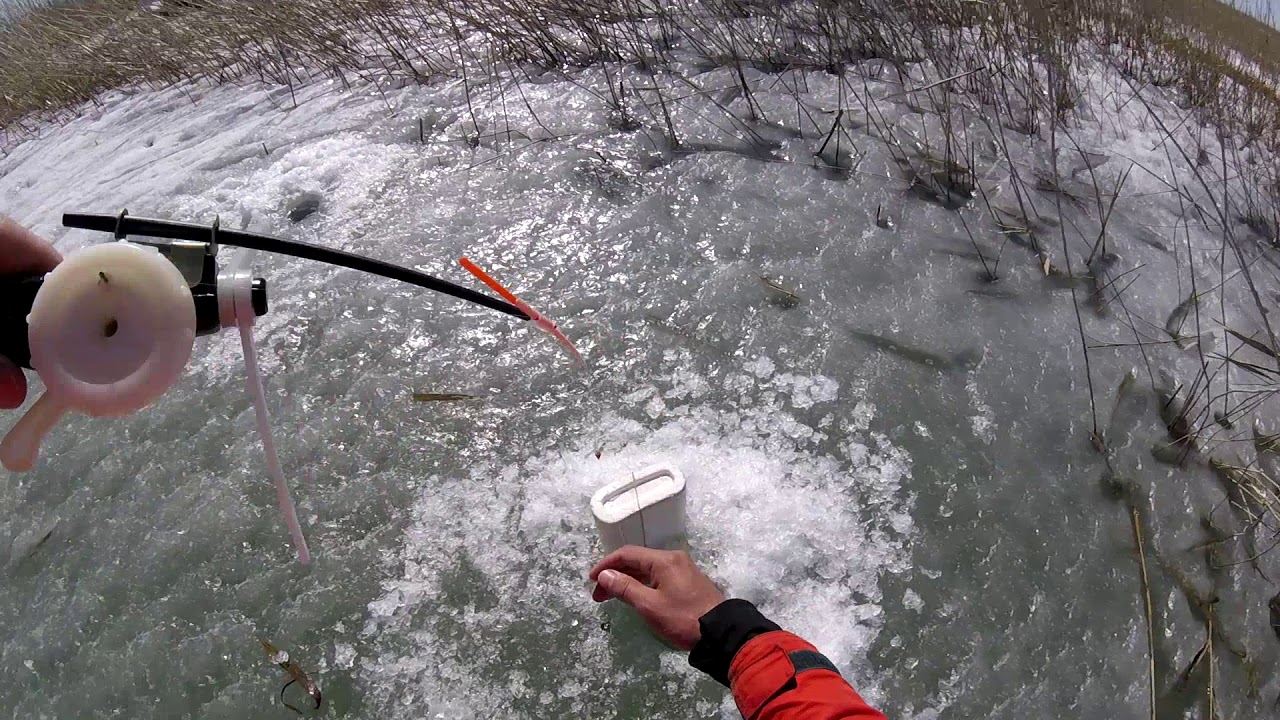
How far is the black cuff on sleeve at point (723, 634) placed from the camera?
1437 millimetres

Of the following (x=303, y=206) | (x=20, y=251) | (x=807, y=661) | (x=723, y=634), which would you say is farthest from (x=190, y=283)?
(x=303, y=206)

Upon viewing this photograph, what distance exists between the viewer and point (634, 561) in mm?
1657

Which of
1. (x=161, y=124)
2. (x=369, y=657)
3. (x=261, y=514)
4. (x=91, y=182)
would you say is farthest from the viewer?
(x=161, y=124)

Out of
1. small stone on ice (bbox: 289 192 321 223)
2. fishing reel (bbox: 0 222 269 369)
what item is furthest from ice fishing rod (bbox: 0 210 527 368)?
small stone on ice (bbox: 289 192 321 223)

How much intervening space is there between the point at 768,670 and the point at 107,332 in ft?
4.01

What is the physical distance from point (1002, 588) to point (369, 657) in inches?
63.5

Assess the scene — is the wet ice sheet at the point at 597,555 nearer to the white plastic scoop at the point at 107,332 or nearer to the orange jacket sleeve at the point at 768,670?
the orange jacket sleeve at the point at 768,670

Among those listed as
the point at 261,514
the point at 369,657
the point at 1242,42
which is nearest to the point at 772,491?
the point at 369,657

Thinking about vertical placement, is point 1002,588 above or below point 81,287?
below

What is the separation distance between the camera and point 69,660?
183 cm

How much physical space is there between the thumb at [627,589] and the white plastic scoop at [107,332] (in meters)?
0.92

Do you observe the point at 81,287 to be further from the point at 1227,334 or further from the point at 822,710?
the point at 1227,334

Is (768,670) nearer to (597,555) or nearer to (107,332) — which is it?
(597,555)

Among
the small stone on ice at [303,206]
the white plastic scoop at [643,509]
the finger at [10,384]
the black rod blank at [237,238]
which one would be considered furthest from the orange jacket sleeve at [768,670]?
the small stone on ice at [303,206]
